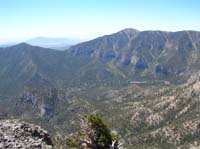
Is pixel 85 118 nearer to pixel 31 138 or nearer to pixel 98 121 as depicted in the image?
pixel 98 121

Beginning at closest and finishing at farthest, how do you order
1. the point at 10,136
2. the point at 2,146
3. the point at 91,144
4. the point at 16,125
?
1. the point at 2,146
2. the point at 10,136
3. the point at 16,125
4. the point at 91,144

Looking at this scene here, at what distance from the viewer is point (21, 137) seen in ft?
186

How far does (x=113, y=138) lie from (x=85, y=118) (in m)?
7.09

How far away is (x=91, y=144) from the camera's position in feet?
217

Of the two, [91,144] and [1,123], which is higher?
[1,123]

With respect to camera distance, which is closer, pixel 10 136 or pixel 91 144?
pixel 10 136

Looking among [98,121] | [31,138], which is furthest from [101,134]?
[31,138]

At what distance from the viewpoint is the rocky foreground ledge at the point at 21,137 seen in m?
52.9

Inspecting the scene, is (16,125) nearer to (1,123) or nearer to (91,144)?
(1,123)

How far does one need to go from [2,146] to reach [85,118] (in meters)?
21.1

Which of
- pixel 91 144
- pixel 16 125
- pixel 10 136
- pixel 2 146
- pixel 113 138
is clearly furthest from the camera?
pixel 113 138

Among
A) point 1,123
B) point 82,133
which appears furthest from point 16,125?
point 82,133

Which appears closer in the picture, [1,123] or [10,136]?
[10,136]

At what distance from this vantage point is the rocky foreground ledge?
2081 inches
